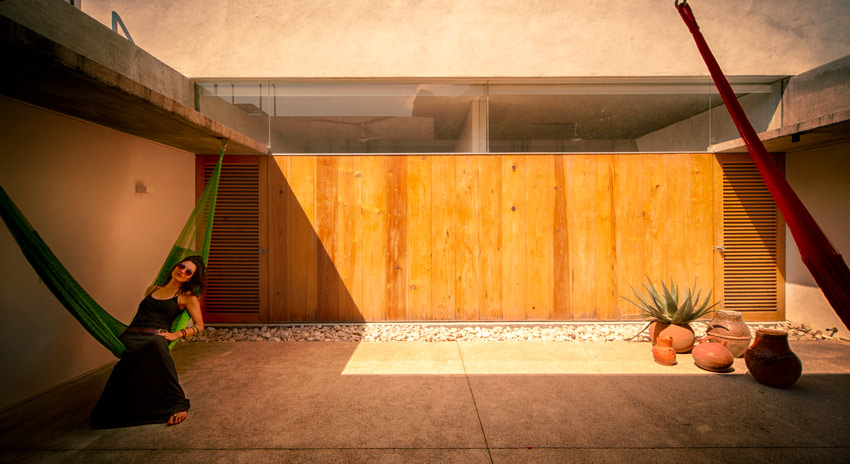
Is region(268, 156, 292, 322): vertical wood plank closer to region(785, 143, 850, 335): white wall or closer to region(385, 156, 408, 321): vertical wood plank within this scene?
region(385, 156, 408, 321): vertical wood plank

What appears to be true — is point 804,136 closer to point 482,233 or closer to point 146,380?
point 482,233

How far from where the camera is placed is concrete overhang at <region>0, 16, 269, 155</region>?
1.75m

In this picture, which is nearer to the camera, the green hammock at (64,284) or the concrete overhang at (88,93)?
the concrete overhang at (88,93)

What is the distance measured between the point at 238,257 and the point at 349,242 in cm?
136

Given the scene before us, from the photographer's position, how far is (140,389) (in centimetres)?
233

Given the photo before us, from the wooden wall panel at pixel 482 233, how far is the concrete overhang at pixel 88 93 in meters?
1.22

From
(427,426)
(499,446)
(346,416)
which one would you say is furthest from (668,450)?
(346,416)

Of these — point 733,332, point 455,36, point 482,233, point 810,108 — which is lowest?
point 733,332

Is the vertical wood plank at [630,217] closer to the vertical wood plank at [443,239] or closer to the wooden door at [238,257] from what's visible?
the vertical wood plank at [443,239]

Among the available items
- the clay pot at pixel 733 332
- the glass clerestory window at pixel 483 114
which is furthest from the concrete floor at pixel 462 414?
the glass clerestory window at pixel 483 114

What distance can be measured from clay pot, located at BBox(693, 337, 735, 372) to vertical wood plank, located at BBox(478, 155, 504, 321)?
190 cm

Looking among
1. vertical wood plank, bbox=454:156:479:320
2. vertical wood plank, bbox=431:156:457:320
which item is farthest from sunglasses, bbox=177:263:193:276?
vertical wood plank, bbox=454:156:479:320

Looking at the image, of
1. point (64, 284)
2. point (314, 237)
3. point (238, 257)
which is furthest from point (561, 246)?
point (64, 284)

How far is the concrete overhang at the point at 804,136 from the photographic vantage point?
10.2ft
